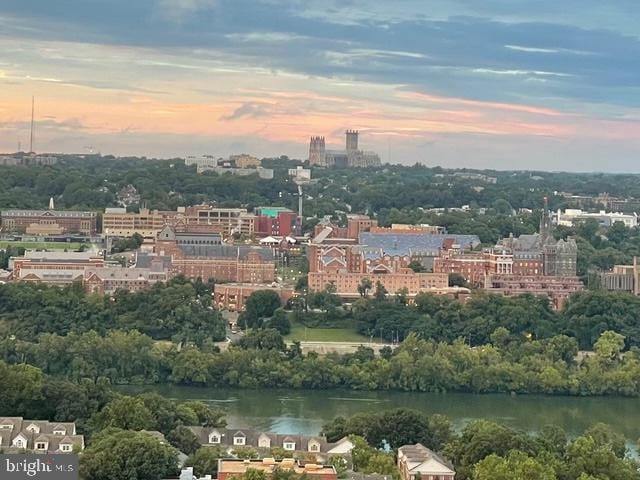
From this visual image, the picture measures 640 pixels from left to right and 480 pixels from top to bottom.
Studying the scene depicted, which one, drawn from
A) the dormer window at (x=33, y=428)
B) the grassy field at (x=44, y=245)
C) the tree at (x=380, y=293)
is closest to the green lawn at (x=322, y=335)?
the tree at (x=380, y=293)

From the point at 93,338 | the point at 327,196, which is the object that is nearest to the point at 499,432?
the point at 93,338

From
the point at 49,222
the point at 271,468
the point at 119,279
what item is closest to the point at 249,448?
the point at 271,468

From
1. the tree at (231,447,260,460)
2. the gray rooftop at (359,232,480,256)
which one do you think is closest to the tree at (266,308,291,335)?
the gray rooftop at (359,232,480,256)

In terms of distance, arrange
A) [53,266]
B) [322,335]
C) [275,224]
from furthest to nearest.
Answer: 1. [275,224]
2. [53,266]
3. [322,335]

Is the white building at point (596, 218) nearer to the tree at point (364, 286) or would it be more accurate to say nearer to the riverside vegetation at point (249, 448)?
the tree at point (364, 286)

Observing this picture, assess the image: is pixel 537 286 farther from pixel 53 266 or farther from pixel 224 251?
pixel 53 266

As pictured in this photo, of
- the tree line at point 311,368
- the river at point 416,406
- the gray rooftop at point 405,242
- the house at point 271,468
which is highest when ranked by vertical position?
the gray rooftop at point 405,242

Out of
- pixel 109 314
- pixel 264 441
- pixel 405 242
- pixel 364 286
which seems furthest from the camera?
pixel 405 242
